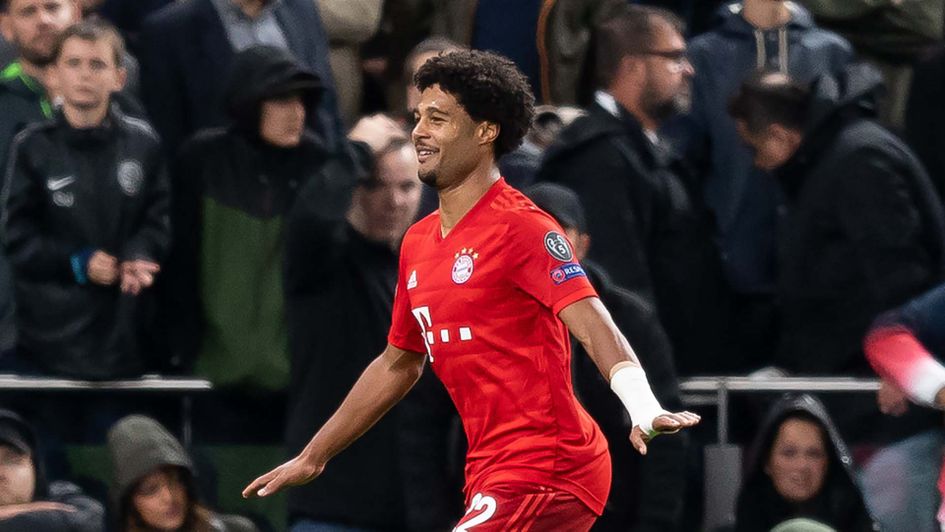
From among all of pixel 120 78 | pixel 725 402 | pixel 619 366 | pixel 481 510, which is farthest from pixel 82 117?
pixel 619 366

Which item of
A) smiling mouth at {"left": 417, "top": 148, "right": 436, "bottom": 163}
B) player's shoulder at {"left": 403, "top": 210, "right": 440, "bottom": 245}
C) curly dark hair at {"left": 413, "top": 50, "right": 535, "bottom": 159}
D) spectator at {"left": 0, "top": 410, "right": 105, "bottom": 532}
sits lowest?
spectator at {"left": 0, "top": 410, "right": 105, "bottom": 532}

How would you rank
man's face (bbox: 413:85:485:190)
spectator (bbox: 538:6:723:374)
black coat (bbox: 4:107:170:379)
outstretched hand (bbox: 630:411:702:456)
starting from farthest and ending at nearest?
spectator (bbox: 538:6:723:374), black coat (bbox: 4:107:170:379), man's face (bbox: 413:85:485:190), outstretched hand (bbox: 630:411:702:456)

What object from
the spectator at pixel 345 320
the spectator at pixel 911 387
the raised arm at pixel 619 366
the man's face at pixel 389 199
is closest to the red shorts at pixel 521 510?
the raised arm at pixel 619 366

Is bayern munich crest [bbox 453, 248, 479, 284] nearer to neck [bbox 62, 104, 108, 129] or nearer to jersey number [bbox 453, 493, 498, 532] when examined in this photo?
jersey number [bbox 453, 493, 498, 532]

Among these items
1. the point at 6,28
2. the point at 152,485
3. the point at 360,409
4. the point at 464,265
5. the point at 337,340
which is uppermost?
the point at 6,28

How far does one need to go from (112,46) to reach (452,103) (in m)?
2.97

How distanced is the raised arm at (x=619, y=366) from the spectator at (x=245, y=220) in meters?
2.92

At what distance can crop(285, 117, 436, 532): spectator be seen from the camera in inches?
303

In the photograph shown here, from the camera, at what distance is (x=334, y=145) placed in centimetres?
811

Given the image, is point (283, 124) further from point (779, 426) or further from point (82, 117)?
point (779, 426)

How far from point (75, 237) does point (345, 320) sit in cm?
105

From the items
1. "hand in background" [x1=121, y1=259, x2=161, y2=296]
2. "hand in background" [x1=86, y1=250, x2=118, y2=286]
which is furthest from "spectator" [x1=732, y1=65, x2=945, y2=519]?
"hand in background" [x1=86, y1=250, x2=118, y2=286]

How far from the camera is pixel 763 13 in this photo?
9219 millimetres

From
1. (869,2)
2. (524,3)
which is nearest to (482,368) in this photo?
(524,3)
